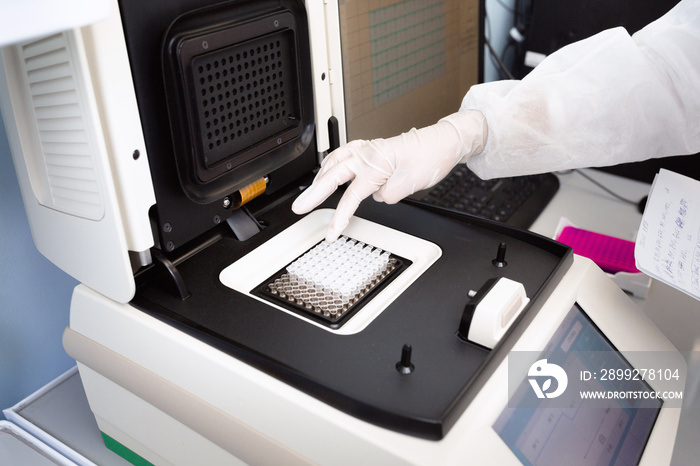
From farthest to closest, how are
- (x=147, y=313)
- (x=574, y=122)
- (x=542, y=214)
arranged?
(x=542, y=214)
(x=574, y=122)
(x=147, y=313)

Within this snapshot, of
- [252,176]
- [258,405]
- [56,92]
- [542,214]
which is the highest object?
[56,92]

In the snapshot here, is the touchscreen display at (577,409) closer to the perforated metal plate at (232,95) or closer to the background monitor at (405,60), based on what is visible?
the perforated metal plate at (232,95)

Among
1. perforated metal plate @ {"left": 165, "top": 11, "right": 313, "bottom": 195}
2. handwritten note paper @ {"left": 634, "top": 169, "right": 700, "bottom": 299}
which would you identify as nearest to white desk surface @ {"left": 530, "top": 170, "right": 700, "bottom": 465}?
handwritten note paper @ {"left": 634, "top": 169, "right": 700, "bottom": 299}

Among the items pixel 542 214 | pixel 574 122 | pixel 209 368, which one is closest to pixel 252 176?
pixel 209 368

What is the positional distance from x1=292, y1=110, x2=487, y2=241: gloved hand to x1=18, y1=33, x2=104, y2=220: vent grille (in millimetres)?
236

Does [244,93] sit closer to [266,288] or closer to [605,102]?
[266,288]

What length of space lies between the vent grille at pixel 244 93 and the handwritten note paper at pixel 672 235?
484 millimetres

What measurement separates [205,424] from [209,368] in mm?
58

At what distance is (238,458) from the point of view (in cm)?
57

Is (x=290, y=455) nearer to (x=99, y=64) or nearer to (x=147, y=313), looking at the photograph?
(x=147, y=313)

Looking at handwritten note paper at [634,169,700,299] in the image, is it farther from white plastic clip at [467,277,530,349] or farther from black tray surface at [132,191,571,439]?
white plastic clip at [467,277,530,349]

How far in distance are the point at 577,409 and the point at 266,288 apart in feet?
1.20

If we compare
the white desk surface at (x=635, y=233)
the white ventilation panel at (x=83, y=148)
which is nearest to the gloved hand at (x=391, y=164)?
the white ventilation panel at (x=83, y=148)

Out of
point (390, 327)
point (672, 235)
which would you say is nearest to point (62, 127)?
point (390, 327)
